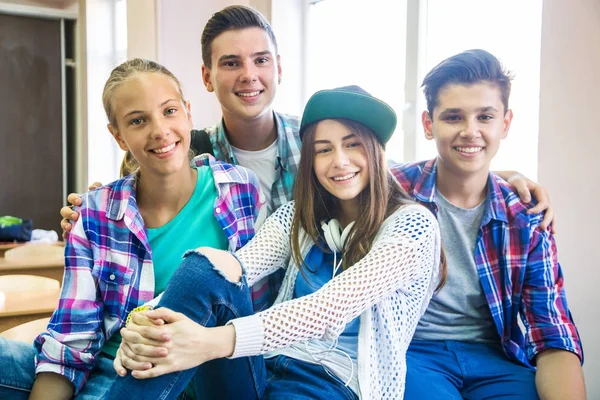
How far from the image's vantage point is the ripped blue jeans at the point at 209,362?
119 cm

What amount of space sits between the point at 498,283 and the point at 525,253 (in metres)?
0.10

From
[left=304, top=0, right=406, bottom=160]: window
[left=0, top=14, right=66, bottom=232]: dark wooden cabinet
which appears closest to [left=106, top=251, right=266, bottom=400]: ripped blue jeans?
[left=304, top=0, right=406, bottom=160]: window

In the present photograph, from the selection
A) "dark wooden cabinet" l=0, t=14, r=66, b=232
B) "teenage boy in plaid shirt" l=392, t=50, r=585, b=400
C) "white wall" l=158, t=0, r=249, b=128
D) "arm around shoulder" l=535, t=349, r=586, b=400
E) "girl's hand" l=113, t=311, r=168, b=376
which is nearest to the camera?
"girl's hand" l=113, t=311, r=168, b=376

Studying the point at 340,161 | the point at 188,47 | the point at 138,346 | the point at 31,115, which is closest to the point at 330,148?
the point at 340,161

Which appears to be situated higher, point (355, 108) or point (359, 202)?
point (355, 108)

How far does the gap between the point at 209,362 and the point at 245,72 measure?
0.95m

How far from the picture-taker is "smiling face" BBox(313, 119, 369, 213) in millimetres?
1495

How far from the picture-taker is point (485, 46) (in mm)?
2207

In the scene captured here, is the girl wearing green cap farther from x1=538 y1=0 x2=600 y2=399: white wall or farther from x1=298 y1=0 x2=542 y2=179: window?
x1=298 y1=0 x2=542 y2=179: window

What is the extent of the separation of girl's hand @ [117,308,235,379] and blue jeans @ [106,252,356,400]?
0.10 ft

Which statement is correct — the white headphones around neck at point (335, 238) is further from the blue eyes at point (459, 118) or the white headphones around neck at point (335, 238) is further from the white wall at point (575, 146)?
the white wall at point (575, 146)

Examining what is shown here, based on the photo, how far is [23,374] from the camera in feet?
4.75

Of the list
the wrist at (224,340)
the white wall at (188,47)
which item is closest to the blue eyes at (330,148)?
Answer: the wrist at (224,340)

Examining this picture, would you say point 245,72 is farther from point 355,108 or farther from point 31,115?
point 31,115
